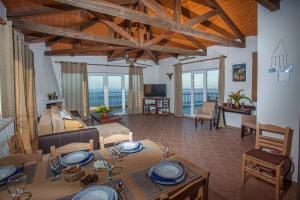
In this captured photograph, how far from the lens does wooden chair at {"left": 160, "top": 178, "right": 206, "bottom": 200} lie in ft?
2.72

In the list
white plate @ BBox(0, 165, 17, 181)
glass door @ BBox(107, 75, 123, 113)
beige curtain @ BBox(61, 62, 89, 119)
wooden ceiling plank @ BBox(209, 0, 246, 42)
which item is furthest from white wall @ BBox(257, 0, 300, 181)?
glass door @ BBox(107, 75, 123, 113)

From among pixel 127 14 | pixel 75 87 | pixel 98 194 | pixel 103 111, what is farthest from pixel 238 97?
pixel 75 87

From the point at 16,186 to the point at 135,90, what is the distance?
6868mm

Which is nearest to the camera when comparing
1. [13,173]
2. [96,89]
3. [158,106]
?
[13,173]

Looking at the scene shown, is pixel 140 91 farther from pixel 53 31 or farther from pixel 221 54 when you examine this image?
pixel 53 31

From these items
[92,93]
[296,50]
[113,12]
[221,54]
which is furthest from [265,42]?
[92,93]

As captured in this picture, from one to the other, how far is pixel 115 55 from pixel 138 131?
3.42 m

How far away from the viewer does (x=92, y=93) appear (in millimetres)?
7414

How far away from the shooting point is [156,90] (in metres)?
7.83

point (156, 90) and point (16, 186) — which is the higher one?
point (156, 90)

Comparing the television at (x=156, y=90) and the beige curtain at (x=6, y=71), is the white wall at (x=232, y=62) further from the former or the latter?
the beige curtain at (x=6, y=71)

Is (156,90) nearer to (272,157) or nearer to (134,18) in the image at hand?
(134,18)

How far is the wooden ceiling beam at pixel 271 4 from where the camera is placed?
7.43 ft

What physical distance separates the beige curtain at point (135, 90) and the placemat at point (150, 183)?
654cm
